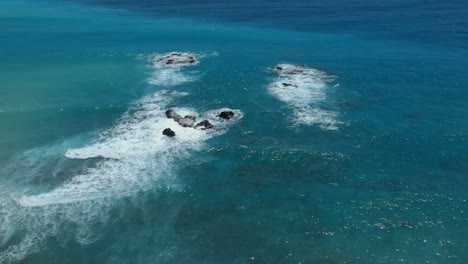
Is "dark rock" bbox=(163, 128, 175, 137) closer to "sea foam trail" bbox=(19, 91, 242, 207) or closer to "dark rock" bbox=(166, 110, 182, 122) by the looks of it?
"sea foam trail" bbox=(19, 91, 242, 207)

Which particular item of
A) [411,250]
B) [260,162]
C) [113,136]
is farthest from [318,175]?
[113,136]


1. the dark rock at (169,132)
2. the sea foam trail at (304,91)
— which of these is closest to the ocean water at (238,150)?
the sea foam trail at (304,91)

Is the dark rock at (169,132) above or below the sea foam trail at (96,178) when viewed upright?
above

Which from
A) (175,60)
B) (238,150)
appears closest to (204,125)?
(238,150)

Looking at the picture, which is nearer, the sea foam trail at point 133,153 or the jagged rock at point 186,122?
the sea foam trail at point 133,153

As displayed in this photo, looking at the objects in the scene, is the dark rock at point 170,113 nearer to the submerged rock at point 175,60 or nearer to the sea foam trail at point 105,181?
the sea foam trail at point 105,181

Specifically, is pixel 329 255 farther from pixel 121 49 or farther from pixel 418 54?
pixel 121 49
